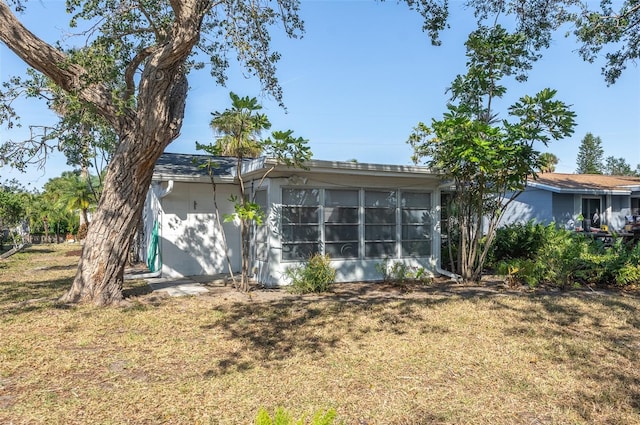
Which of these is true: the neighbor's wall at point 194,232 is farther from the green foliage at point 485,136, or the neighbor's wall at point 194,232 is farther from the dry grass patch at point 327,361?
the green foliage at point 485,136

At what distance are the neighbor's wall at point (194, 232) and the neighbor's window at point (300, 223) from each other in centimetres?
232

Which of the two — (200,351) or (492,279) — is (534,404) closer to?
(200,351)

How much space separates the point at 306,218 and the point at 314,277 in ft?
5.22

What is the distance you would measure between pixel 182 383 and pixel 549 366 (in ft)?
12.1

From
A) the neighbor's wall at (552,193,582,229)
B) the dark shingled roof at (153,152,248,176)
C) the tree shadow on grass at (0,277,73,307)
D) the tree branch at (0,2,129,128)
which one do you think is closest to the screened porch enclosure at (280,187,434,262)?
the dark shingled roof at (153,152,248,176)

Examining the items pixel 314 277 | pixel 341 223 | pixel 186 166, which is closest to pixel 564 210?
pixel 341 223

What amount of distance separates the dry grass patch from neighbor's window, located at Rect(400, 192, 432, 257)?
326 centimetres

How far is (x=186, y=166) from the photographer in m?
11.2

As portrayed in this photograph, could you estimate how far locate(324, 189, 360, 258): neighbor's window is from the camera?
32.7ft

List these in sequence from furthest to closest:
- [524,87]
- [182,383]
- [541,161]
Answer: [524,87] < [541,161] < [182,383]

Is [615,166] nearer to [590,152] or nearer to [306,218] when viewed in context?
[590,152]

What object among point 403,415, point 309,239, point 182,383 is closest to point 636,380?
point 403,415

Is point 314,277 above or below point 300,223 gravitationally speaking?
below

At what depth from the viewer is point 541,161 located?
9.13 meters
